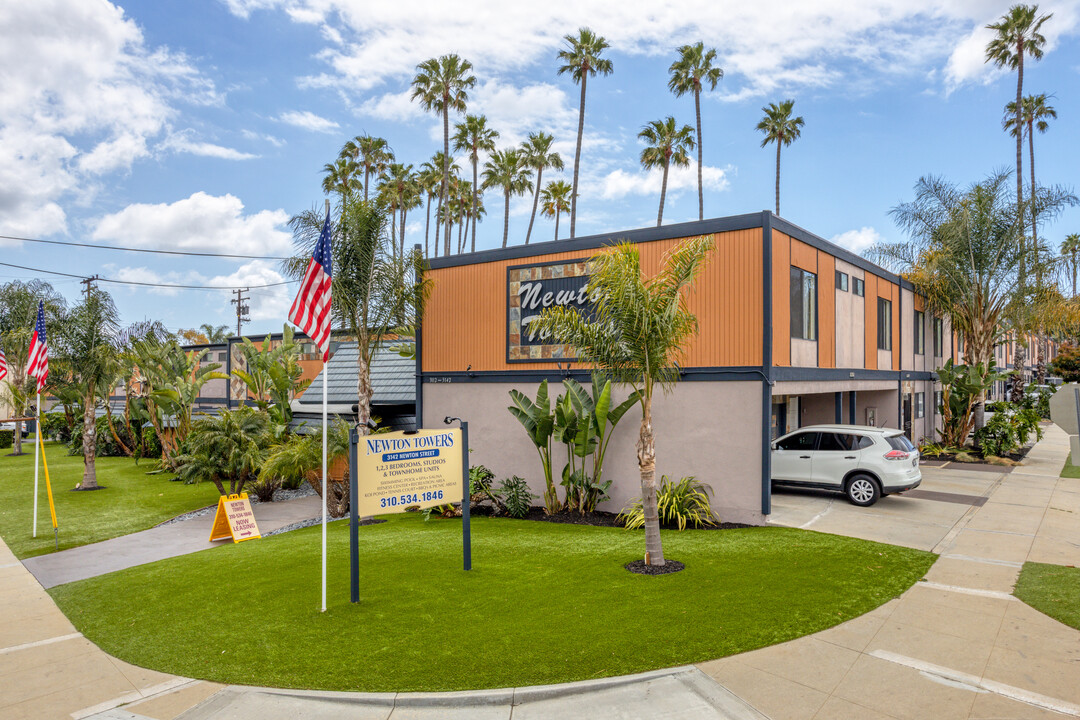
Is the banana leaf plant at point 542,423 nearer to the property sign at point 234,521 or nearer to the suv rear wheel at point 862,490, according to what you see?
the property sign at point 234,521

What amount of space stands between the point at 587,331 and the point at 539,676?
514 centimetres

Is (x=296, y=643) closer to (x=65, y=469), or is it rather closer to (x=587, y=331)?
(x=587, y=331)

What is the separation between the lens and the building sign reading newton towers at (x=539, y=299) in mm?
14416

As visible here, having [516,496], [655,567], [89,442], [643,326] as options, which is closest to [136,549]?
[516,496]

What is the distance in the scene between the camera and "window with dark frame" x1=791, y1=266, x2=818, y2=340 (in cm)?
1363

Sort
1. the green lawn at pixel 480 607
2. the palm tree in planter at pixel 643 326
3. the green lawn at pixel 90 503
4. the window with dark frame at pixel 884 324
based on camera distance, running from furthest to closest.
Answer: the window with dark frame at pixel 884 324
the green lawn at pixel 90 503
the palm tree in planter at pixel 643 326
the green lawn at pixel 480 607

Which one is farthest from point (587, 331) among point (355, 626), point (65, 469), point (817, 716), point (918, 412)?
point (65, 469)

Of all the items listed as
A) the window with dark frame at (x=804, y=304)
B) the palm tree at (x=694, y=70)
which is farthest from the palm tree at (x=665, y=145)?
the window with dark frame at (x=804, y=304)

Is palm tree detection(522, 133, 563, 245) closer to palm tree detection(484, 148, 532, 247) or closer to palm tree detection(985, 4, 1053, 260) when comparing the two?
palm tree detection(484, 148, 532, 247)

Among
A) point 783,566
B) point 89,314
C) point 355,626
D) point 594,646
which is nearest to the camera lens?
point 594,646

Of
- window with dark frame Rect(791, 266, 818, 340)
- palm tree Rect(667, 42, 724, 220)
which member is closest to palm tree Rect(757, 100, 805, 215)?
palm tree Rect(667, 42, 724, 220)

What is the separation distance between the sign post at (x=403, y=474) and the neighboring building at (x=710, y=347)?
17.9ft

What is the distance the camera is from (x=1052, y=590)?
26.5 feet

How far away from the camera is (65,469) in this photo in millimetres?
25266
